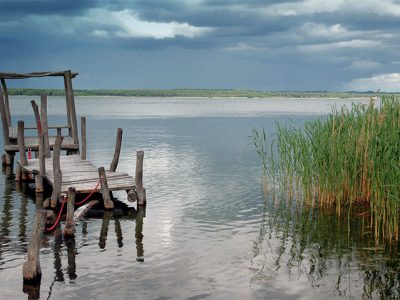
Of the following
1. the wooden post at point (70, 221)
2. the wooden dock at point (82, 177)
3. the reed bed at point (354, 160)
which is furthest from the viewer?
the wooden dock at point (82, 177)

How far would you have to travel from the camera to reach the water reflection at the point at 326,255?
11.7 meters

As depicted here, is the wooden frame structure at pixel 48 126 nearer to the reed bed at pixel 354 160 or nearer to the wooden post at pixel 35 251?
the reed bed at pixel 354 160

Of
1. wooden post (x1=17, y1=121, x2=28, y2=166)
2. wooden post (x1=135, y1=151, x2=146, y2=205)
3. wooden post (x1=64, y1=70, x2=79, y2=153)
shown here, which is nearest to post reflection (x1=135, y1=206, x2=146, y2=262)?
wooden post (x1=135, y1=151, x2=146, y2=205)

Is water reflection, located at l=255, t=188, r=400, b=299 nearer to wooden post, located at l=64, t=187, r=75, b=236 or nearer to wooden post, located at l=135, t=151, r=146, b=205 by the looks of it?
wooden post, located at l=135, t=151, r=146, b=205

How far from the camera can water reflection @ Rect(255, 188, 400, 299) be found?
38.5ft

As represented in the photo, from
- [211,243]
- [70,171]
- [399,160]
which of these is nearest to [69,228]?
[211,243]

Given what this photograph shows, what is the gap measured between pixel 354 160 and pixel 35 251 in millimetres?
9622

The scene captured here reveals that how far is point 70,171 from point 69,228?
648cm

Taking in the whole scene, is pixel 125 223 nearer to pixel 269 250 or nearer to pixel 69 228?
pixel 69 228

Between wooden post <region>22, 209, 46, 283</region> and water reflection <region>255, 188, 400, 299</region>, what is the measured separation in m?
4.37

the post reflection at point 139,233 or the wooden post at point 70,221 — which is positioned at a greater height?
the wooden post at point 70,221

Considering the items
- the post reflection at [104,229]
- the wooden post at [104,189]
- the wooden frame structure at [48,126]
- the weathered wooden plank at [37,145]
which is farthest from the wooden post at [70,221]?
the weathered wooden plank at [37,145]

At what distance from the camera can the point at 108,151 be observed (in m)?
37.7

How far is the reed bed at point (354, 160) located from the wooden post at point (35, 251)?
25.3 feet
